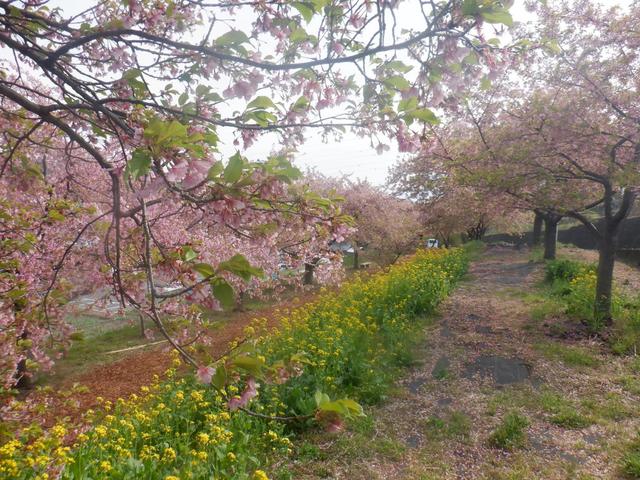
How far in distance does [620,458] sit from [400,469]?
193 cm

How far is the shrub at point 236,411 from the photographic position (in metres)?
2.66

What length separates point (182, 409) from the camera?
4.00 metres

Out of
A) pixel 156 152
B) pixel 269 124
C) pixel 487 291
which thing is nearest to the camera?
pixel 156 152

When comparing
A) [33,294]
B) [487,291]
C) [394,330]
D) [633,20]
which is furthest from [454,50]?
[487,291]

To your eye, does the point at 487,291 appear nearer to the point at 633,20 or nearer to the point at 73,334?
the point at 633,20

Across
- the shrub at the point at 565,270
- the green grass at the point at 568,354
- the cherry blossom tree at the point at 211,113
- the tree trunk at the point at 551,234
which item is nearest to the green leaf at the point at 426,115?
the cherry blossom tree at the point at 211,113

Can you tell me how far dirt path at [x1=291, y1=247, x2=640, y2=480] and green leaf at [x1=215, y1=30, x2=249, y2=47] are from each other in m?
3.41

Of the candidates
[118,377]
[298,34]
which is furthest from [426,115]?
[118,377]

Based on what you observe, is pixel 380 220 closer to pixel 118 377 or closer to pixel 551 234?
pixel 551 234

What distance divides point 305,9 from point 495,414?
4571 millimetres

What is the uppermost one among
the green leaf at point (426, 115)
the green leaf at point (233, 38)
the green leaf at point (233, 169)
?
the green leaf at point (233, 38)

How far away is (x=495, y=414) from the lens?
4598 millimetres

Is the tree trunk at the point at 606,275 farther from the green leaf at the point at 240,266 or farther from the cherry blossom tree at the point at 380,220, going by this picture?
the cherry blossom tree at the point at 380,220

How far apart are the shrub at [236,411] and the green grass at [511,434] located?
4.34 ft
